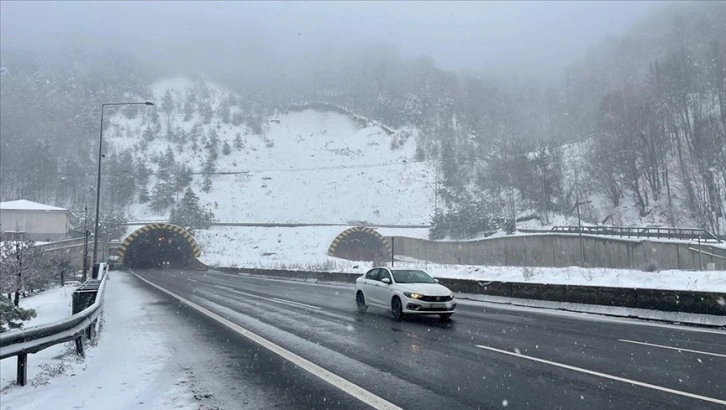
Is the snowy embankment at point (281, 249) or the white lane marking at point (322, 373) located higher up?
the snowy embankment at point (281, 249)

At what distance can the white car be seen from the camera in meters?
13.3

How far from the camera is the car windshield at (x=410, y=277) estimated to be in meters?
14.7

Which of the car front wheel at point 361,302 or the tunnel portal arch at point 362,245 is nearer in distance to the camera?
the car front wheel at point 361,302

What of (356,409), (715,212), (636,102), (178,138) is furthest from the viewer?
(178,138)

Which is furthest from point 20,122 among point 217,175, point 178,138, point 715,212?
point 715,212

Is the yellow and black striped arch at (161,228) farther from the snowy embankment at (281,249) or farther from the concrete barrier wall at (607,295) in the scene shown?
the concrete barrier wall at (607,295)

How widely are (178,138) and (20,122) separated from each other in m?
47.4

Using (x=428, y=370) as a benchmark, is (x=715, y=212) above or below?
above

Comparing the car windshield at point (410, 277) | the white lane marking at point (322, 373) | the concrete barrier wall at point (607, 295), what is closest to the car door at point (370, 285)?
the car windshield at point (410, 277)

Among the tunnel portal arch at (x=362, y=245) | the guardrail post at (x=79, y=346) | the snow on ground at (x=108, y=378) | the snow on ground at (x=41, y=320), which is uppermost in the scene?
the tunnel portal arch at (x=362, y=245)

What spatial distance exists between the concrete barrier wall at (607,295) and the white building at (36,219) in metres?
57.6

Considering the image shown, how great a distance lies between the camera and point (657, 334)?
11070 millimetres

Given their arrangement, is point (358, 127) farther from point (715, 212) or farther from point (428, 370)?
point (428, 370)

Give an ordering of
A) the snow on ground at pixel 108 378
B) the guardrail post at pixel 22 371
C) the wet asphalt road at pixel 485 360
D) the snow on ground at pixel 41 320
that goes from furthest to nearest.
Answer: the snow on ground at pixel 41 320, the guardrail post at pixel 22 371, the wet asphalt road at pixel 485 360, the snow on ground at pixel 108 378
